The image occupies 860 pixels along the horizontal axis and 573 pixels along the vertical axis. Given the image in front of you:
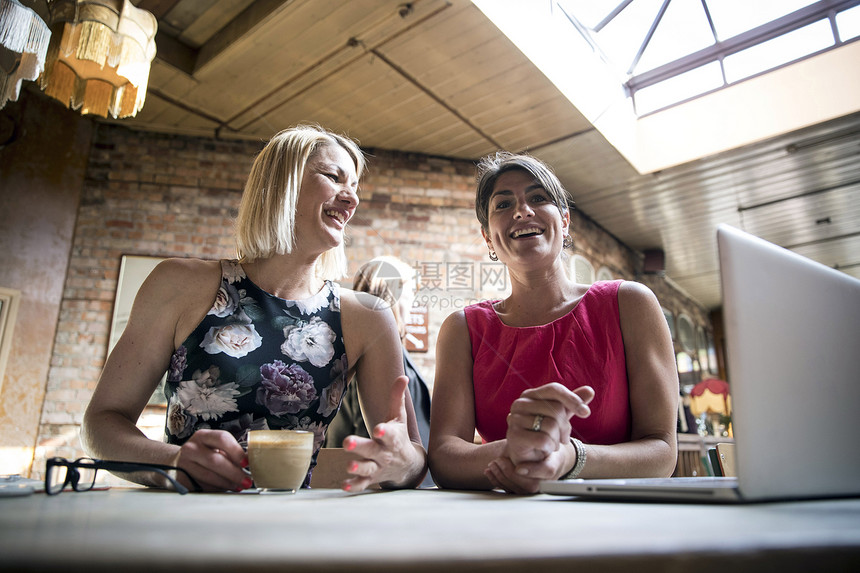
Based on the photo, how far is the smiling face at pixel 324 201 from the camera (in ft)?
3.87

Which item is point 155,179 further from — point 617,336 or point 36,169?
point 617,336

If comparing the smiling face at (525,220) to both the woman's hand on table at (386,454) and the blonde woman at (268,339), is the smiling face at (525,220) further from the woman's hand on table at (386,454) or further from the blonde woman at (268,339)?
the woman's hand on table at (386,454)

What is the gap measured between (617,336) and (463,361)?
0.34 metres

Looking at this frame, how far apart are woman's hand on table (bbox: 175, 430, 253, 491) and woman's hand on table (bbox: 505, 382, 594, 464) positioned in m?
0.36

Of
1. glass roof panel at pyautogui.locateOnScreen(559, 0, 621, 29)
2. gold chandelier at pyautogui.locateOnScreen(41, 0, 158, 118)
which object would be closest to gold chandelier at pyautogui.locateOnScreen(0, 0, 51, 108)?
gold chandelier at pyautogui.locateOnScreen(41, 0, 158, 118)

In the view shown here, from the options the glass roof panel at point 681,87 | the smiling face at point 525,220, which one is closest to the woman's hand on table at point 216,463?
the smiling face at point 525,220

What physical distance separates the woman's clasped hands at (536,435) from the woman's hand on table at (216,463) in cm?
35

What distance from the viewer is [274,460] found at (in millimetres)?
682

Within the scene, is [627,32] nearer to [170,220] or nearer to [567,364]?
[567,364]

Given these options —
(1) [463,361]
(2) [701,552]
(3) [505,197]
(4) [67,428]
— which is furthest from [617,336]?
(4) [67,428]

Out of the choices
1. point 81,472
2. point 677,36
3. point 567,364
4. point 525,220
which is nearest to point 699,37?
point 677,36

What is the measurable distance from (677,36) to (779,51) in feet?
2.90

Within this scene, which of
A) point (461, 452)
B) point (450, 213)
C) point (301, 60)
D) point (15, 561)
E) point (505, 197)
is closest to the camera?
point (15, 561)

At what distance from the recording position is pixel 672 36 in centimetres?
333
